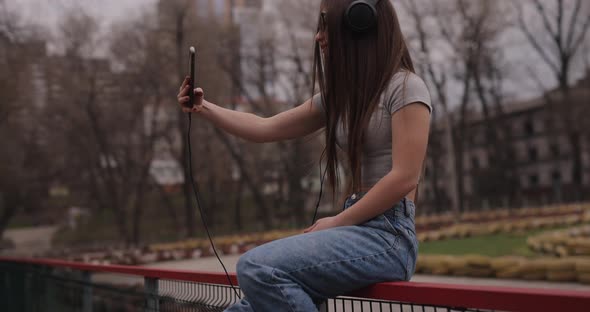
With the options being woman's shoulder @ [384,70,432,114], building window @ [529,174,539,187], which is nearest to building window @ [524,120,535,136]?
building window @ [529,174,539,187]

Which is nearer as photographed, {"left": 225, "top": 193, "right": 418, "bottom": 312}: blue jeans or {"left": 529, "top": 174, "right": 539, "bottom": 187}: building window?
{"left": 225, "top": 193, "right": 418, "bottom": 312}: blue jeans

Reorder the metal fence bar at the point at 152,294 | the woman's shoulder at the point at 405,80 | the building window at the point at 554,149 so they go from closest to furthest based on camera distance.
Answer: the woman's shoulder at the point at 405,80
the metal fence bar at the point at 152,294
the building window at the point at 554,149

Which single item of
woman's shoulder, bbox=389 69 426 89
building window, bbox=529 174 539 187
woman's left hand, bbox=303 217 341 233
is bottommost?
building window, bbox=529 174 539 187

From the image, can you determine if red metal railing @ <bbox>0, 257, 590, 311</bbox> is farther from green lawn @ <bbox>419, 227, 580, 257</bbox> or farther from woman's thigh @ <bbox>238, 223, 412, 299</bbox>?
green lawn @ <bbox>419, 227, 580, 257</bbox>

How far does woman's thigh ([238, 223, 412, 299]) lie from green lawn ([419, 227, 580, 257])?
11.2 metres

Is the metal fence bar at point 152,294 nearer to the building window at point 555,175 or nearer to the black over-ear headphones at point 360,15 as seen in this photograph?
the black over-ear headphones at point 360,15

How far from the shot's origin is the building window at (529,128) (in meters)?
54.3

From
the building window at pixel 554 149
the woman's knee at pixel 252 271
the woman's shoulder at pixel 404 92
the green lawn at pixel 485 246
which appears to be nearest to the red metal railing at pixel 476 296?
the woman's knee at pixel 252 271

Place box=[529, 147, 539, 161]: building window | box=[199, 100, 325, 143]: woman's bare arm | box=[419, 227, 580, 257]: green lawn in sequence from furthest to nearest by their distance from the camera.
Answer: box=[529, 147, 539, 161]: building window, box=[419, 227, 580, 257]: green lawn, box=[199, 100, 325, 143]: woman's bare arm

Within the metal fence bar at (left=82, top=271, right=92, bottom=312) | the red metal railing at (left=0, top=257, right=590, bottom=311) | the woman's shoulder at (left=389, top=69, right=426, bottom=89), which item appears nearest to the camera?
the red metal railing at (left=0, top=257, right=590, bottom=311)

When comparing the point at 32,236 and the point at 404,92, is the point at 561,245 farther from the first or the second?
the point at 32,236

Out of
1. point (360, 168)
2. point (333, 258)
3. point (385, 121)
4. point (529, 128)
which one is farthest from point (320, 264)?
point (529, 128)

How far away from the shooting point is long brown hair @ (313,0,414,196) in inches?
64.4

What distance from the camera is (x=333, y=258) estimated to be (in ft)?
4.83
